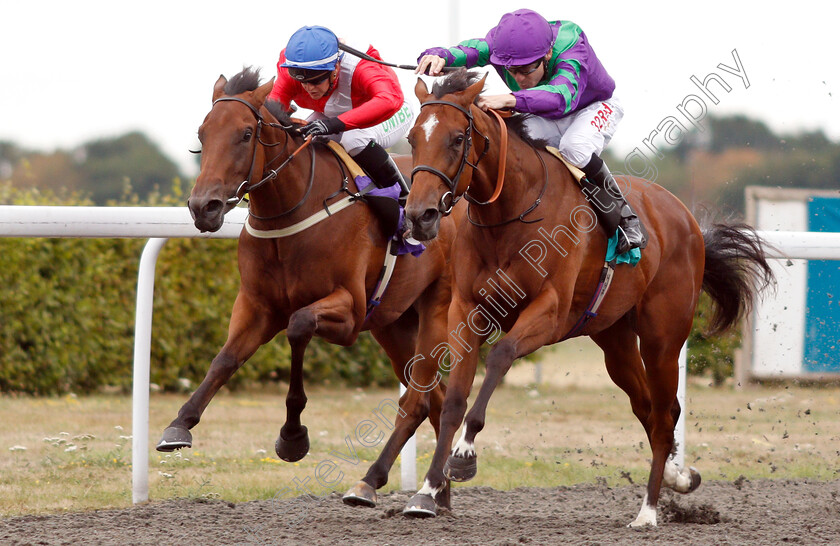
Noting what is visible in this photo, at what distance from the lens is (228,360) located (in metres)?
4.08

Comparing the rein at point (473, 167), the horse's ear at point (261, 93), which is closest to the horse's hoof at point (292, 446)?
the rein at point (473, 167)

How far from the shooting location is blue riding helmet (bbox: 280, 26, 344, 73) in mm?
4285

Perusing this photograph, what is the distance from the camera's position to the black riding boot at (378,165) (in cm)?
466

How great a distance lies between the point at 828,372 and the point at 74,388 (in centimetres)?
653

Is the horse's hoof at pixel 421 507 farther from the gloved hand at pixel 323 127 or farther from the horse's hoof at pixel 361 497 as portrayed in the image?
the gloved hand at pixel 323 127

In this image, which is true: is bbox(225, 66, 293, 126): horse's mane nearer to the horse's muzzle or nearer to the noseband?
the noseband

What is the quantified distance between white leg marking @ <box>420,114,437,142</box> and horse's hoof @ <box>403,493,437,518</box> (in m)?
1.49

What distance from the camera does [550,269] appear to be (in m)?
4.03

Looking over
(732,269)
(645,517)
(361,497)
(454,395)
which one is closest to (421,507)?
(361,497)

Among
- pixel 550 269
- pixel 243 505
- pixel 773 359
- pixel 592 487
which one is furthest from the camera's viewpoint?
pixel 773 359

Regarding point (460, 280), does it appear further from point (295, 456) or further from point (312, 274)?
point (295, 456)

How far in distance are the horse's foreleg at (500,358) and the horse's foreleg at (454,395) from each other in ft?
0.48

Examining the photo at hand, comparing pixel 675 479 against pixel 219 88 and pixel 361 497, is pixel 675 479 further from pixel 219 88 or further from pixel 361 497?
pixel 219 88

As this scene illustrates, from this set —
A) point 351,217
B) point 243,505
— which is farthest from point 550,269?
point 243,505
